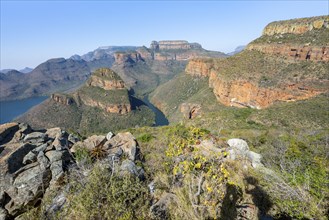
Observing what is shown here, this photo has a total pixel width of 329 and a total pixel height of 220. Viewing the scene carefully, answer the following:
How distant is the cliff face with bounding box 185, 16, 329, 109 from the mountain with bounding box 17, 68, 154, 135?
163ft

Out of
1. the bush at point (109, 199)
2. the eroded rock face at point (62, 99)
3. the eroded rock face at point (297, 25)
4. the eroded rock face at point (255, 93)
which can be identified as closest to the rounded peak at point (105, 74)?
the eroded rock face at point (62, 99)

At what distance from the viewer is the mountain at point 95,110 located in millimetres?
105500

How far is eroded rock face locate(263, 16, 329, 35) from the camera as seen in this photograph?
202 ft

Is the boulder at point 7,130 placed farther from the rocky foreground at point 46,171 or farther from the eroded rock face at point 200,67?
the eroded rock face at point 200,67

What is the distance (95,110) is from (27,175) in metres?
110

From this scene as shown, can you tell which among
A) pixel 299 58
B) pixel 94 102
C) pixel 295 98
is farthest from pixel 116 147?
pixel 94 102

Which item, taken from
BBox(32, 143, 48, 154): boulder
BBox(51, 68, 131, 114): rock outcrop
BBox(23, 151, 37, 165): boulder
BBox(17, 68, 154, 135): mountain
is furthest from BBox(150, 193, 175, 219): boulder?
BBox(51, 68, 131, 114): rock outcrop

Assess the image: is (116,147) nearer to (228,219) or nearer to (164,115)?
(228,219)

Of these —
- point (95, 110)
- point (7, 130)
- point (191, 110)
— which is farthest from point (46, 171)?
point (95, 110)

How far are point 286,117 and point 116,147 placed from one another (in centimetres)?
3795

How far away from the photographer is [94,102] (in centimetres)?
11825

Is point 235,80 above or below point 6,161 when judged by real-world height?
below

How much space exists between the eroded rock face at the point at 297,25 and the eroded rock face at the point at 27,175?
73.1m

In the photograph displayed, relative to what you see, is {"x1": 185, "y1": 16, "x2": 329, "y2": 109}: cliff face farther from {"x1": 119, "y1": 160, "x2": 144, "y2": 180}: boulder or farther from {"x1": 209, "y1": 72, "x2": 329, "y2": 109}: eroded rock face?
{"x1": 119, "y1": 160, "x2": 144, "y2": 180}: boulder
